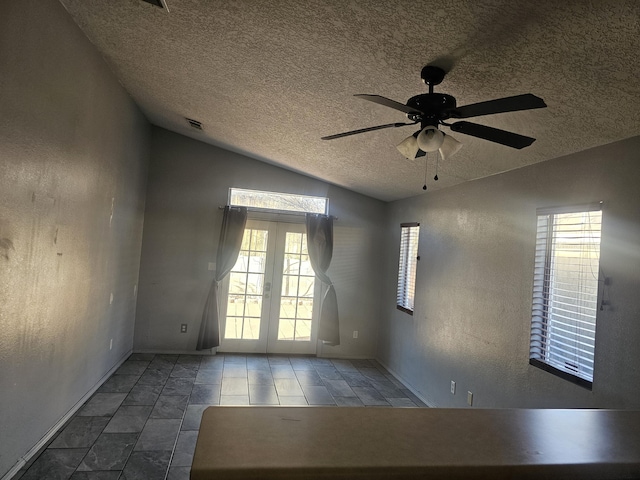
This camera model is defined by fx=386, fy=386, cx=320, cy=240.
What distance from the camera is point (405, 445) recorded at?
0.67 meters

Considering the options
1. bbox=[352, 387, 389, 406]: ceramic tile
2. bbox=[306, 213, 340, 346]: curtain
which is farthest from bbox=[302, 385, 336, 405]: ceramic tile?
bbox=[306, 213, 340, 346]: curtain

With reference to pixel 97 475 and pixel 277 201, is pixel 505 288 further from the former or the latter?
pixel 277 201

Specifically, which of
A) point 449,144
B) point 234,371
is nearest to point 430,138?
point 449,144

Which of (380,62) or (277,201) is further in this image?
(277,201)

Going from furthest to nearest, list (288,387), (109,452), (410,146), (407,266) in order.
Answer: (407,266), (288,387), (109,452), (410,146)

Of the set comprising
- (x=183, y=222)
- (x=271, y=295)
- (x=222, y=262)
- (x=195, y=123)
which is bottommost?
(x=271, y=295)

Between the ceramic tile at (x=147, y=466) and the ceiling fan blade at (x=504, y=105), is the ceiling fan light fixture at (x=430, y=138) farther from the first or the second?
the ceramic tile at (x=147, y=466)

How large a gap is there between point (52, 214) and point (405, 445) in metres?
2.94

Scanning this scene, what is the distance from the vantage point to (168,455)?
2924mm

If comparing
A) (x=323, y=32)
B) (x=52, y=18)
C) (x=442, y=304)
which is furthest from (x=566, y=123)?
(x=52, y=18)

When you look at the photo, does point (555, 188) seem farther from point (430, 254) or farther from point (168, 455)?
point (168, 455)

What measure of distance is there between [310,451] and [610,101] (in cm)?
221

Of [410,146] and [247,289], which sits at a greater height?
[410,146]

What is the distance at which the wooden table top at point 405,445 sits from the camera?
0.60 metres
